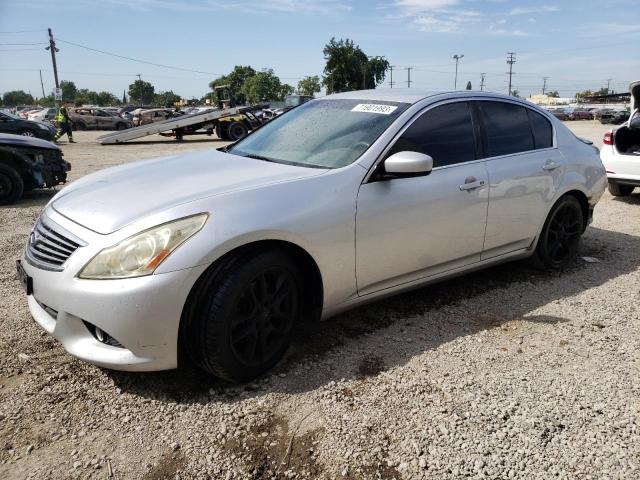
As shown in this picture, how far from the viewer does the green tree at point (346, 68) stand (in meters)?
68.9

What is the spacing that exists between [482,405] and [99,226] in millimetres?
2090

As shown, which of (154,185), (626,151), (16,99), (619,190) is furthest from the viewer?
(16,99)

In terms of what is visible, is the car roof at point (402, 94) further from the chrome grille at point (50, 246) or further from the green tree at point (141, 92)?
the green tree at point (141, 92)

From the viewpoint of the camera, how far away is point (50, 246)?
2596 millimetres

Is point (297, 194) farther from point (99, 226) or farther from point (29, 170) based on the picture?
point (29, 170)

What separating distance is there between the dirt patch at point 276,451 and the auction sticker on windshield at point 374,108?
6.76ft

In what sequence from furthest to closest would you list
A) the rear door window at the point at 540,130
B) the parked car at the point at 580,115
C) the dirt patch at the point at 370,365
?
the parked car at the point at 580,115 → the rear door window at the point at 540,130 → the dirt patch at the point at 370,365

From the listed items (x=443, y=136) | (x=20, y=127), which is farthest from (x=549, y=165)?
(x=20, y=127)

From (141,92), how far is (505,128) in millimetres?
127951

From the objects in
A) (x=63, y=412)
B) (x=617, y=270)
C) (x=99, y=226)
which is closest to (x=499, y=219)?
(x=617, y=270)

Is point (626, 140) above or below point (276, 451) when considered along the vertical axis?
above

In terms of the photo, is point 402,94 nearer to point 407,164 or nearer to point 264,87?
point 407,164

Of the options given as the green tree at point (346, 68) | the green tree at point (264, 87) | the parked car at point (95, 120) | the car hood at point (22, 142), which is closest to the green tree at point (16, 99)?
the green tree at point (264, 87)

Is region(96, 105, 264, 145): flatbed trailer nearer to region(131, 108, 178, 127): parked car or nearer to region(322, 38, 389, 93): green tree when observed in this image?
region(131, 108, 178, 127): parked car
